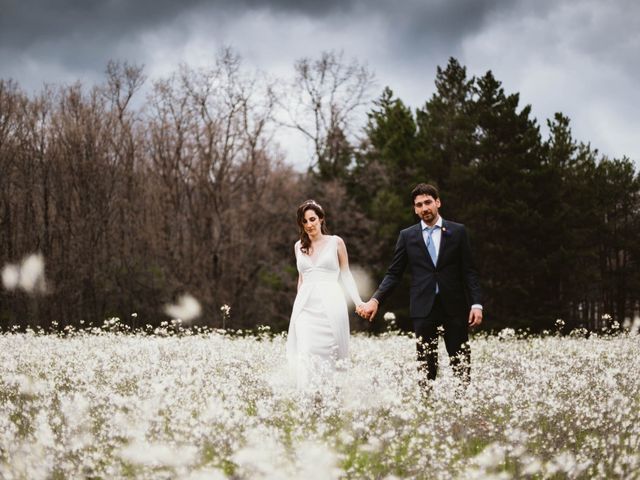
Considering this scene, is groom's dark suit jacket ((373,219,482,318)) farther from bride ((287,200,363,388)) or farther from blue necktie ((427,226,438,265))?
bride ((287,200,363,388))

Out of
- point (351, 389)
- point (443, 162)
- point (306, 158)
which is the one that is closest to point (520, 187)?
point (443, 162)

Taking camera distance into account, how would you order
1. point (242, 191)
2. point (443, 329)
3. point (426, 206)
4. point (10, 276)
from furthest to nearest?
1. point (242, 191)
2. point (10, 276)
3. point (443, 329)
4. point (426, 206)

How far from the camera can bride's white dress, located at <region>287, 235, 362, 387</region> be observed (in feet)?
23.9

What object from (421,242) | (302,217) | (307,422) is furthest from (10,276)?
(307,422)

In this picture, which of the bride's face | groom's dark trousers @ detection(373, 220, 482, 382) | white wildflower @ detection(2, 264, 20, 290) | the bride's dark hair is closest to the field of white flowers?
groom's dark trousers @ detection(373, 220, 482, 382)

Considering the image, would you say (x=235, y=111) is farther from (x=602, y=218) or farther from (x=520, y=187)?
(x=602, y=218)

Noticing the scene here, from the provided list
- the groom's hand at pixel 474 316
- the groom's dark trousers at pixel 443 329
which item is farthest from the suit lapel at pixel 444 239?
the groom's hand at pixel 474 316

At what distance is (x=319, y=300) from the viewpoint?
739cm

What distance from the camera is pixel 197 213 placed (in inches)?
1224

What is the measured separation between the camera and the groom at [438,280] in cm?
705

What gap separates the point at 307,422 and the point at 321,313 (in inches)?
88.0

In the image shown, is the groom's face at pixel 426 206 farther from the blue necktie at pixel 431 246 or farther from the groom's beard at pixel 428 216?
the blue necktie at pixel 431 246

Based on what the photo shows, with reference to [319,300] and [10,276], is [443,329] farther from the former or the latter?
[10,276]

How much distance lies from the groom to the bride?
1.16ft
